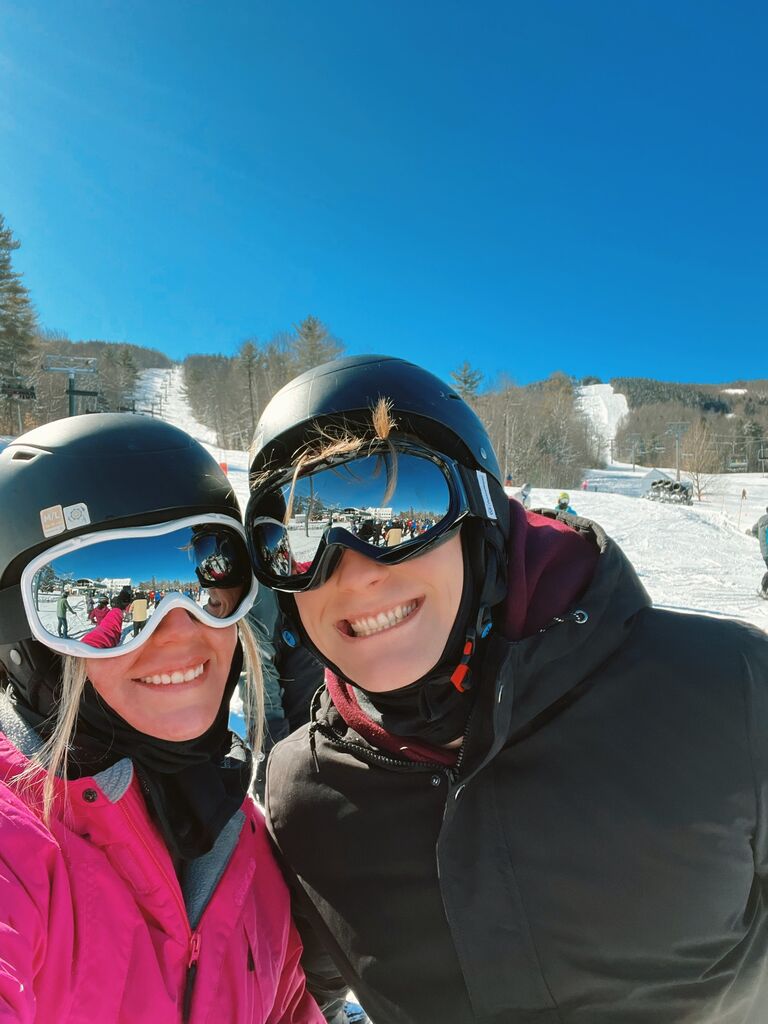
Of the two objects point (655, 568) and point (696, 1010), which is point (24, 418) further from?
point (696, 1010)

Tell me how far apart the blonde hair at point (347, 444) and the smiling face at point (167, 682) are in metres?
0.46

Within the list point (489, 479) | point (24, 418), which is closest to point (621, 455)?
point (24, 418)

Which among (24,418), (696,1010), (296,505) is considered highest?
(24,418)

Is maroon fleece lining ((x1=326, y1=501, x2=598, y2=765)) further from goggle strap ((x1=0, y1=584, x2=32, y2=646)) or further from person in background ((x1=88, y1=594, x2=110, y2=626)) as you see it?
goggle strap ((x1=0, y1=584, x2=32, y2=646))

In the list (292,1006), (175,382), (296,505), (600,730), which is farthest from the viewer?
(175,382)

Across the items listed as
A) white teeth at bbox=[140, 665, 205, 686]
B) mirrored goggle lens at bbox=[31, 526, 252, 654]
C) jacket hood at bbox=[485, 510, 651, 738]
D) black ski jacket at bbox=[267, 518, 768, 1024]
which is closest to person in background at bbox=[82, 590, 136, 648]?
mirrored goggle lens at bbox=[31, 526, 252, 654]

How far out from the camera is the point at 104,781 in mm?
1298

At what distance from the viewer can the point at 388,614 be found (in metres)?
1.46

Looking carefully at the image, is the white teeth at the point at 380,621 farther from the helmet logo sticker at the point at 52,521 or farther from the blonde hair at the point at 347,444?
the helmet logo sticker at the point at 52,521

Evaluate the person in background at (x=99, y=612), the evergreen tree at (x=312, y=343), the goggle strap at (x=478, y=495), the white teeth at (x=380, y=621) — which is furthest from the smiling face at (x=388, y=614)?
the evergreen tree at (x=312, y=343)

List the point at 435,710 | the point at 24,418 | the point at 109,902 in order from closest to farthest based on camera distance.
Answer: the point at 109,902, the point at 435,710, the point at 24,418

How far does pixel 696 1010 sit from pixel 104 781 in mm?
1541

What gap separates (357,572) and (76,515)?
831 millimetres

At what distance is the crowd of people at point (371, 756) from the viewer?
1.23 m
